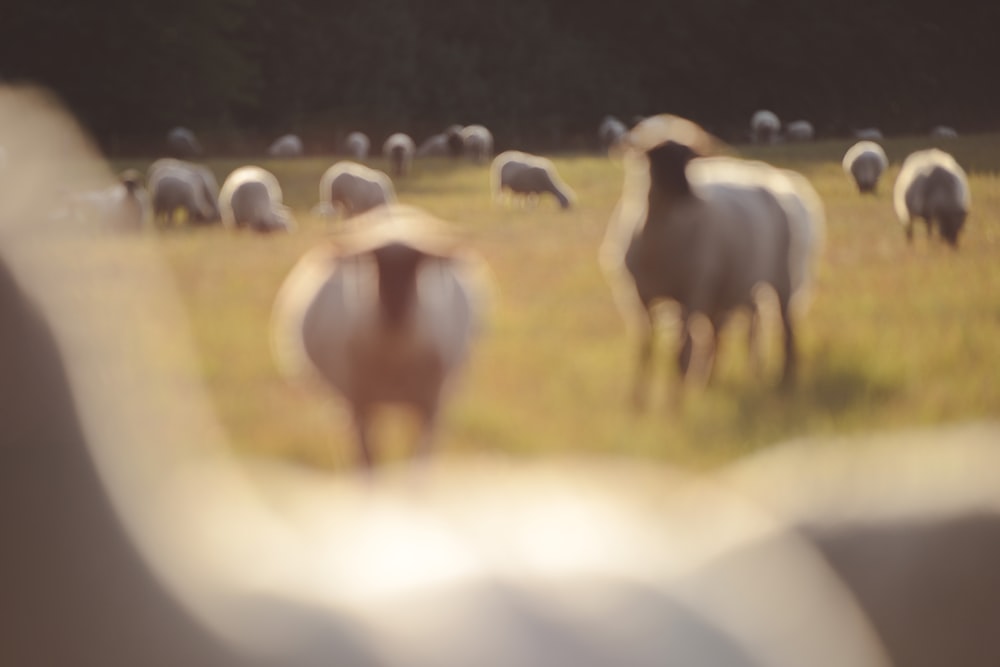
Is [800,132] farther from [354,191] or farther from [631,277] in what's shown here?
[631,277]

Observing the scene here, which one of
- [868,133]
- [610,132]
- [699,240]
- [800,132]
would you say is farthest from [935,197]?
[800,132]

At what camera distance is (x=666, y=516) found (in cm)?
252

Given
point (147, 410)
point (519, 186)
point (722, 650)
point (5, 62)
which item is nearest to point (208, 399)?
point (147, 410)

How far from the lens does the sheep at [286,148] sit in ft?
124

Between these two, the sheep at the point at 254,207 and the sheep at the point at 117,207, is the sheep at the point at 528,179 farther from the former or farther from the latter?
the sheep at the point at 117,207

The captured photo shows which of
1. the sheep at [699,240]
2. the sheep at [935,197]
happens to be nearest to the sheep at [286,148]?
the sheep at [935,197]

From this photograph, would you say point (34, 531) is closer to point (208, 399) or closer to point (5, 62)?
point (208, 399)

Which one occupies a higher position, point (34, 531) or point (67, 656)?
point (34, 531)

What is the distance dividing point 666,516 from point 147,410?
3571 millimetres

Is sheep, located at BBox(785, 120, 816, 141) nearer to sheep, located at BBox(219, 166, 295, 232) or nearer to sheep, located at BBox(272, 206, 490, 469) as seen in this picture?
sheep, located at BBox(219, 166, 295, 232)

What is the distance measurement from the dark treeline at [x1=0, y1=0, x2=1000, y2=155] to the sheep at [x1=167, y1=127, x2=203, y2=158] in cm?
41

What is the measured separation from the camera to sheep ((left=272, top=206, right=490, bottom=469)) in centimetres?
437

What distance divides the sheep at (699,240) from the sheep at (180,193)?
11.9 meters

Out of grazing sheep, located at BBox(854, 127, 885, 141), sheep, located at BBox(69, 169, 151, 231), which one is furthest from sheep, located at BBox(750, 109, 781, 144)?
sheep, located at BBox(69, 169, 151, 231)
